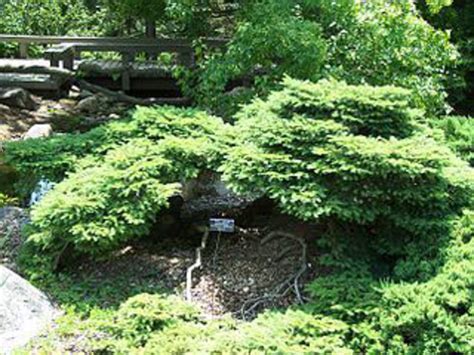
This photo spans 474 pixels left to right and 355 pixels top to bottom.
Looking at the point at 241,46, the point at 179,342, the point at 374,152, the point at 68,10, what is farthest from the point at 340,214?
the point at 68,10

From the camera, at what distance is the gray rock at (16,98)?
996 cm

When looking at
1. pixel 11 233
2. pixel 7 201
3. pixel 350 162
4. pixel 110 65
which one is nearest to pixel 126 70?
pixel 110 65

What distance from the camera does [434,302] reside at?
3.48m

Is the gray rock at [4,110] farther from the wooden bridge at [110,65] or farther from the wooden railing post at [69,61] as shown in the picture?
the wooden railing post at [69,61]

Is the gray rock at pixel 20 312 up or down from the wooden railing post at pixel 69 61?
up

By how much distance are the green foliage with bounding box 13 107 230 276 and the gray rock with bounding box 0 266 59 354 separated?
339 mm

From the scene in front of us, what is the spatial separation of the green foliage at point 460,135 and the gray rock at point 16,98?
653 centimetres

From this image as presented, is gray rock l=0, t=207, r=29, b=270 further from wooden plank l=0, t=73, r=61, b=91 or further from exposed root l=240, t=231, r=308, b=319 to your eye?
wooden plank l=0, t=73, r=61, b=91

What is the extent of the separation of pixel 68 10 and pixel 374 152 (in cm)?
1357

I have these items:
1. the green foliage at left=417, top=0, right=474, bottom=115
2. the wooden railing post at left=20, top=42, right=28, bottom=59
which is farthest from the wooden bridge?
the green foliage at left=417, top=0, right=474, bottom=115

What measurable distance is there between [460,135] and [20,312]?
341 cm

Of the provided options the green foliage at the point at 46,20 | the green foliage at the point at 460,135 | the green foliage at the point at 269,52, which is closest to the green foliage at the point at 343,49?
the green foliage at the point at 269,52

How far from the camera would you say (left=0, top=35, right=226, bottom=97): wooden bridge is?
10.2m

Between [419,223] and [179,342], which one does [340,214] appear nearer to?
[419,223]
